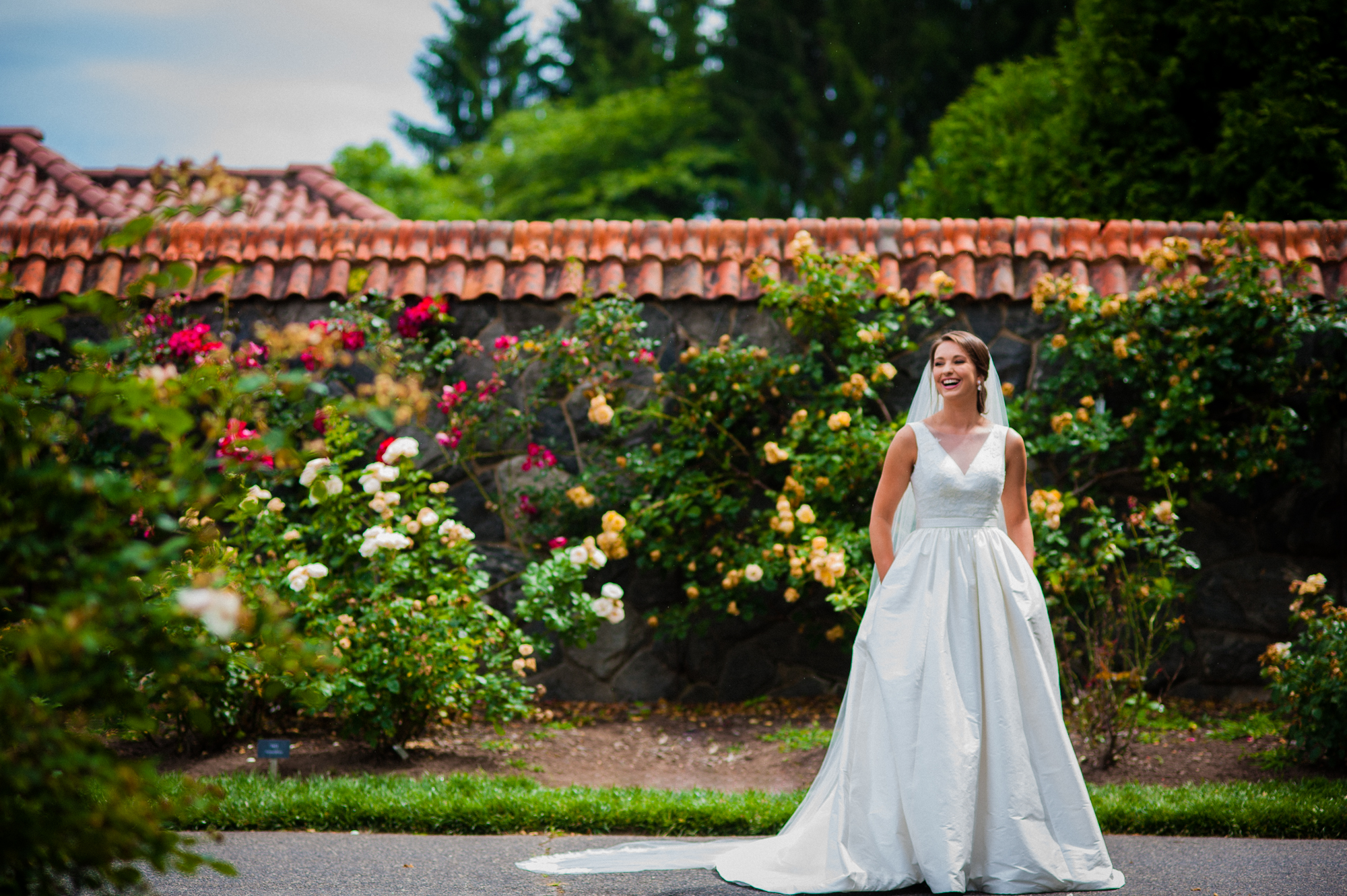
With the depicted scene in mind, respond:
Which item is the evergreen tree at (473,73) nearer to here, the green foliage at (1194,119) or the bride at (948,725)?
the green foliage at (1194,119)

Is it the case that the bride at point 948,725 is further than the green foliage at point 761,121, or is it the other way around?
the green foliage at point 761,121

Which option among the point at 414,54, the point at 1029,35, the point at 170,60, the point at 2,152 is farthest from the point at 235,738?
the point at 414,54

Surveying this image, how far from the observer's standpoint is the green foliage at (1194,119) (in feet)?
24.8

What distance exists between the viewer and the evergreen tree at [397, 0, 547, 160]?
2397 centimetres

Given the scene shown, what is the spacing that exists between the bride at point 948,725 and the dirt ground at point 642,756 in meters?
1.04

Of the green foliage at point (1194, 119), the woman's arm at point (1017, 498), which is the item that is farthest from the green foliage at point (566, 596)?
the green foliage at point (1194, 119)

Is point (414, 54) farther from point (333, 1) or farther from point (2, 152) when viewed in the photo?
point (2, 152)

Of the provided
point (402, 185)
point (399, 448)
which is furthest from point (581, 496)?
point (402, 185)

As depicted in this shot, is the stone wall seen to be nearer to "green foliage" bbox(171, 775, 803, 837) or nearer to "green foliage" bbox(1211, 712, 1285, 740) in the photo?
"green foliage" bbox(1211, 712, 1285, 740)

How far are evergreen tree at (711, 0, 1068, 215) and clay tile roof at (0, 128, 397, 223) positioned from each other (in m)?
10.9

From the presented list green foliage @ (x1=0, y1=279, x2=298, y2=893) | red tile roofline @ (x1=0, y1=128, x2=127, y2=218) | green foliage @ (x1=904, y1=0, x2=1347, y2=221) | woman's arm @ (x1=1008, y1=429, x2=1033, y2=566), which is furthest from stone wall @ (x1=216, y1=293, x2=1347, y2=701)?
green foliage @ (x1=0, y1=279, x2=298, y2=893)

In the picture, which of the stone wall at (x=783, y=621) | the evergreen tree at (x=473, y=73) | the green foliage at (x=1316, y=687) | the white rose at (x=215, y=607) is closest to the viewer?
the white rose at (x=215, y=607)

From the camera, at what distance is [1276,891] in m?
2.92

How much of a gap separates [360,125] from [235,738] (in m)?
21.7
